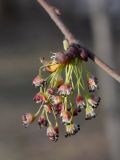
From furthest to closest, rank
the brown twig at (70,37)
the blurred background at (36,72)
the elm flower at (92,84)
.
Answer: the blurred background at (36,72) < the elm flower at (92,84) < the brown twig at (70,37)

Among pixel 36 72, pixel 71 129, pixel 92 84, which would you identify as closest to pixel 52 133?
pixel 71 129

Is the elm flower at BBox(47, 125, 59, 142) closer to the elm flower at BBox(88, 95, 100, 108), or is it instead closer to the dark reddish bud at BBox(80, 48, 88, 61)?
the elm flower at BBox(88, 95, 100, 108)

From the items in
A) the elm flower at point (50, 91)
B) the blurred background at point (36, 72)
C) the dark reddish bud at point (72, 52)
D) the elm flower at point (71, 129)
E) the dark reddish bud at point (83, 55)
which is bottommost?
the elm flower at point (71, 129)

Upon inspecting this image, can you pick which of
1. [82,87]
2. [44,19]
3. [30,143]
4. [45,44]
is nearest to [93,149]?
[30,143]

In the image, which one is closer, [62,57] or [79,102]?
[62,57]

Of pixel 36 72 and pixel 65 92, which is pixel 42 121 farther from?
pixel 36 72

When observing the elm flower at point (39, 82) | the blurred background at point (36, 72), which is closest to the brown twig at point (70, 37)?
the elm flower at point (39, 82)

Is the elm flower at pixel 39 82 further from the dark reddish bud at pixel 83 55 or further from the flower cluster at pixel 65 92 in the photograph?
the dark reddish bud at pixel 83 55

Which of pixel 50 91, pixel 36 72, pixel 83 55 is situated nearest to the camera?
pixel 83 55

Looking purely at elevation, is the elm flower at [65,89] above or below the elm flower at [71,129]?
above

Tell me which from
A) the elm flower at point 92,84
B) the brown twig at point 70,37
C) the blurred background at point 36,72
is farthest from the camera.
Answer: the blurred background at point 36,72

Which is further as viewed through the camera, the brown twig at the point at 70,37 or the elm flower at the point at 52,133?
the elm flower at the point at 52,133
